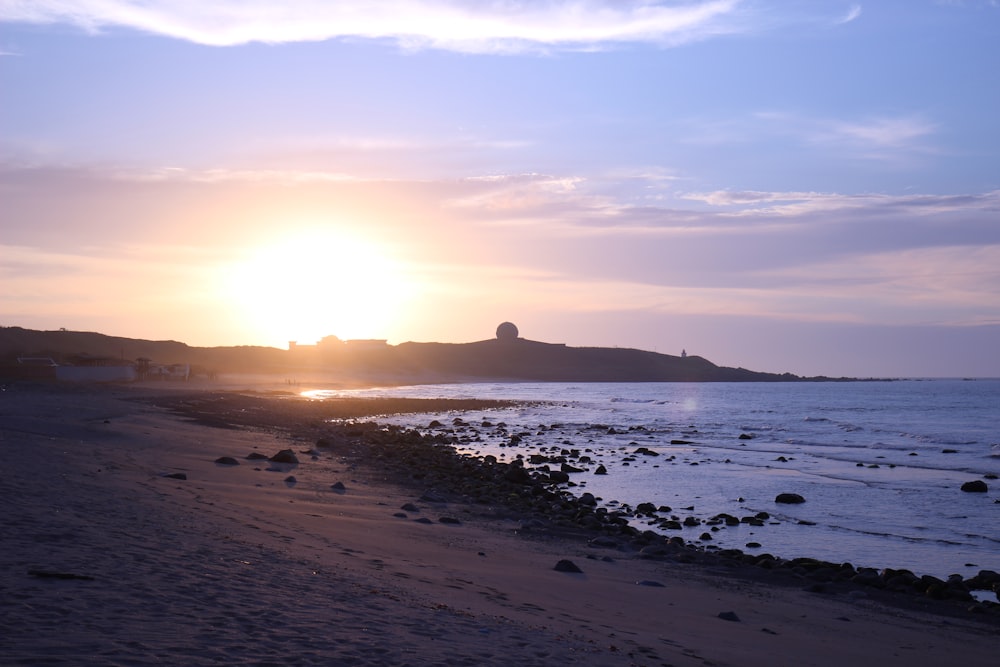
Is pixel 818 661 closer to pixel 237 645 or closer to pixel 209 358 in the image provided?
pixel 237 645

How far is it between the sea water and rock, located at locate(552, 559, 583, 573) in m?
4.49

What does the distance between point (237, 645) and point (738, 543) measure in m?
11.2

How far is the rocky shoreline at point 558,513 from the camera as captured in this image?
38.5ft

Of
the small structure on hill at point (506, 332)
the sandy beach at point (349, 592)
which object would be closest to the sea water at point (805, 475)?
the sandy beach at point (349, 592)

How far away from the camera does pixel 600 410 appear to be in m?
68.1

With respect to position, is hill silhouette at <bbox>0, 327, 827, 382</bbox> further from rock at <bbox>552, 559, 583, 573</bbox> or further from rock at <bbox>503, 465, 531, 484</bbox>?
rock at <bbox>552, 559, 583, 573</bbox>

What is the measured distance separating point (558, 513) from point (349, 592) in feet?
30.6

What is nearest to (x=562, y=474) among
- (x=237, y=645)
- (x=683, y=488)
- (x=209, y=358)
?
(x=683, y=488)

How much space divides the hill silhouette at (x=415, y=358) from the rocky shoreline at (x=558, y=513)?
7309 centimetres

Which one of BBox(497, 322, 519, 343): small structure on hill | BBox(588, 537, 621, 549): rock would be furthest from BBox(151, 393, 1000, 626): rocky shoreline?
BBox(497, 322, 519, 343): small structure on hill

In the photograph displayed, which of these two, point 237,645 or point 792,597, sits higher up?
point 237,645

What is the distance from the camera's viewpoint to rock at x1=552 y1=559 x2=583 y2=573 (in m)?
11.1

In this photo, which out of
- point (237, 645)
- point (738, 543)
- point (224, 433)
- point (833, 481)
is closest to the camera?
point (237, 645)

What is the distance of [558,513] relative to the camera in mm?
16844
